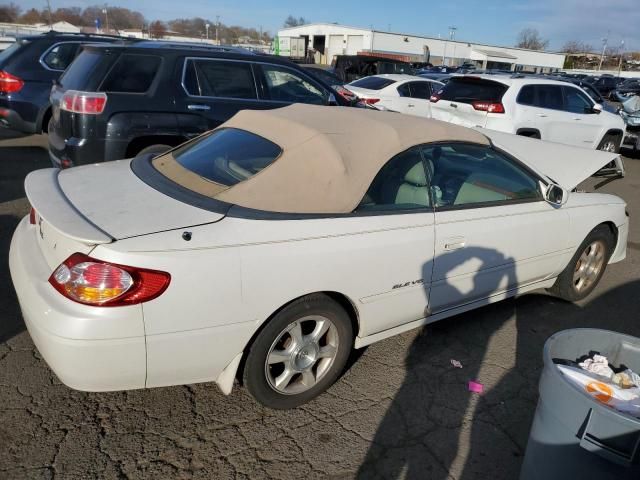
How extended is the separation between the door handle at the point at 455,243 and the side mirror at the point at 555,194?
0.96m

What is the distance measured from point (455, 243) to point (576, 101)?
27.5 feet

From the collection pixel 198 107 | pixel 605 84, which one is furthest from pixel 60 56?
pixel 605 84

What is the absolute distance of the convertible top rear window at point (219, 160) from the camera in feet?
9.23

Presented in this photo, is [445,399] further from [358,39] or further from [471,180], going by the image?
[358,39]

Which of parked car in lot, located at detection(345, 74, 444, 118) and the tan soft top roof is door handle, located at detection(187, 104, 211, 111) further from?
parked car in lot, located at detection(345, 74, 444, 118)

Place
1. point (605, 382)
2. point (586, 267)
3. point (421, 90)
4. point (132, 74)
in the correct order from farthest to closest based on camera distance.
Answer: point (421, 90) → point (132, 74) → point (586, 267) → point (605, 382)

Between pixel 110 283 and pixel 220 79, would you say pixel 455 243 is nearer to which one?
pixel 110 283

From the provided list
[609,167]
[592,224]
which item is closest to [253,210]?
[592,224]

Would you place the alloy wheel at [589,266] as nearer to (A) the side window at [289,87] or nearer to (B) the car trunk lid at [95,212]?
(B) the car trunk lid at [95,212]

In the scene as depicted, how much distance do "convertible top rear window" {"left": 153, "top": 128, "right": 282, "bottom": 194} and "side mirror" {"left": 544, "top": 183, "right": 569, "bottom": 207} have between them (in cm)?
204

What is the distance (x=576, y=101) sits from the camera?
9.78 m

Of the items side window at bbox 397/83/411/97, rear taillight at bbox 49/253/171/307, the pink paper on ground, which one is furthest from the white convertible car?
side window at bbox 397/83/411/97

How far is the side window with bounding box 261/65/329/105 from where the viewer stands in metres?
6.22

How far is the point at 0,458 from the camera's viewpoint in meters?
2.29
